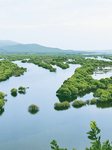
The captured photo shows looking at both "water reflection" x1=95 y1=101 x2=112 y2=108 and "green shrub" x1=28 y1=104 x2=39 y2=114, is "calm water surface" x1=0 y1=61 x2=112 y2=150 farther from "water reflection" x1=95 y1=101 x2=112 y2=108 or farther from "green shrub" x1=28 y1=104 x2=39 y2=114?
"water reflection" x1=95 y1=101 x2=112 y2=108

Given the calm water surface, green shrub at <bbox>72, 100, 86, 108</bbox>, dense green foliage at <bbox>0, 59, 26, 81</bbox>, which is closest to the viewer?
the calm water surface

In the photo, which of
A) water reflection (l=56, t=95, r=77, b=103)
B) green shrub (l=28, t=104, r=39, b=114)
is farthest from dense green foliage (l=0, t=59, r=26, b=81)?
green shrub (l=28, t=104, r=39, b=114)

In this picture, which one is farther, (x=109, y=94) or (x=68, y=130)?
(x=109, y=94)

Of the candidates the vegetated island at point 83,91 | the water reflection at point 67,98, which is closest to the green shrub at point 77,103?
the vegetated island at point 83,91

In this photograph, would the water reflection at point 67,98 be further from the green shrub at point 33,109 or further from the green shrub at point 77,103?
the green shrub at point 33,109

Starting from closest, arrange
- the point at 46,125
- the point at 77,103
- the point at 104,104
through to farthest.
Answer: the point at 46,125 → the point at 77,103 → the point at 104,104

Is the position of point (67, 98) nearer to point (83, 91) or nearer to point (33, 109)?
point (83, 91)

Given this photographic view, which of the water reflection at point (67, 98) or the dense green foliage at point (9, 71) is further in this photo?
the dense green foliage at point (9, 71)

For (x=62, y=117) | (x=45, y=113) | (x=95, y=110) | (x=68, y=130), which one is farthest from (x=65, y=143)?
(x=95, y=110)

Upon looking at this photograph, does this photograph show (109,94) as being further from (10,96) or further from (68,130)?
(10,96)

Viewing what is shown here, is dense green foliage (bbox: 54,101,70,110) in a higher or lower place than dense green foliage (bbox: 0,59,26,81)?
lower

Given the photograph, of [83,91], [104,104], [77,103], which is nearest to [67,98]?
[77,103]
